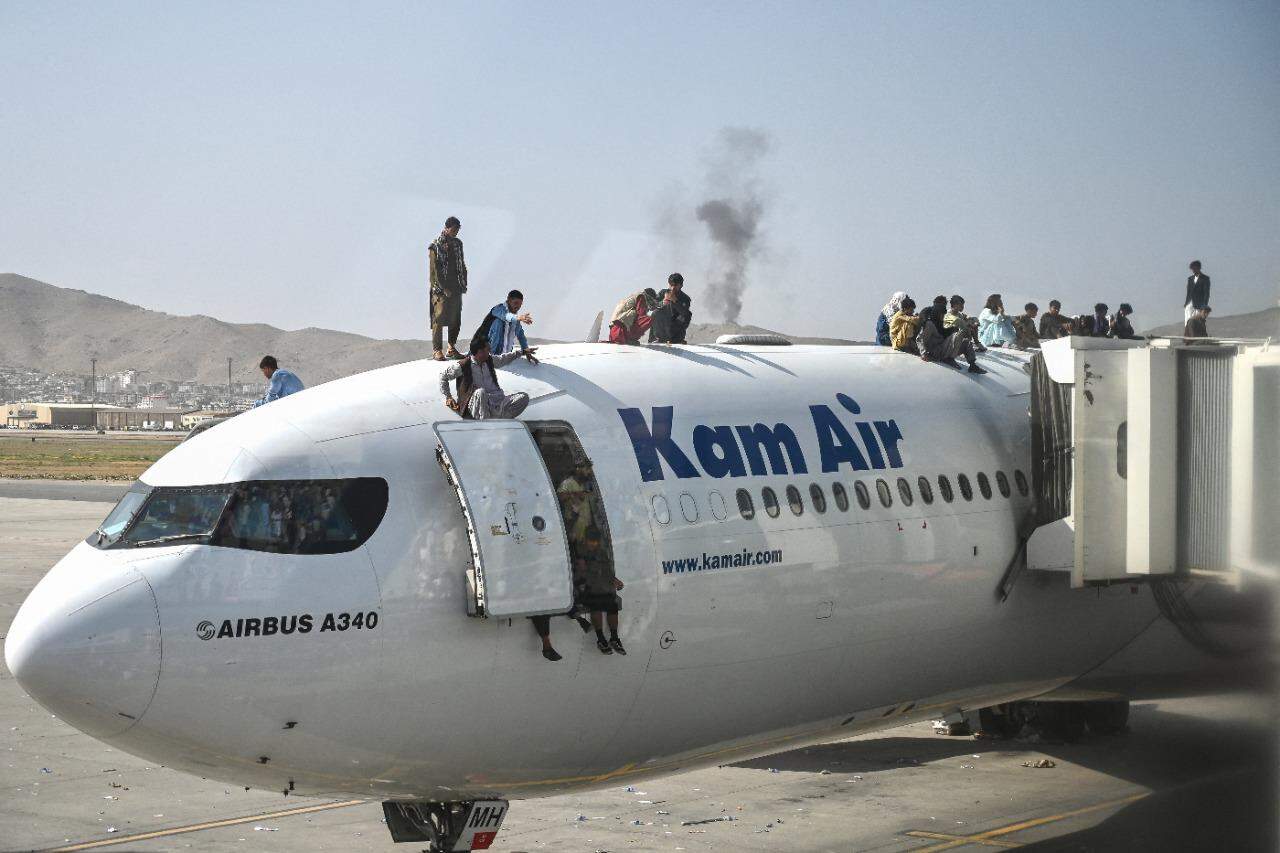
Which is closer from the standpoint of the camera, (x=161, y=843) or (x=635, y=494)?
(x=635, y=494)

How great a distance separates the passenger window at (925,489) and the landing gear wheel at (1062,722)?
27.9ft

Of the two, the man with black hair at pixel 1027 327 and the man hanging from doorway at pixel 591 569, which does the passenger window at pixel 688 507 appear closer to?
the man hanging from doorway at pixel 591 569

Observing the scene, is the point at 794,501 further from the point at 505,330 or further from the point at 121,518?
the point at 121,518

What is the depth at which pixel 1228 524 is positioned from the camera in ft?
48.8

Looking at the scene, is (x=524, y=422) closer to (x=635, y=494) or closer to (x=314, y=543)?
(x=635, y=494)

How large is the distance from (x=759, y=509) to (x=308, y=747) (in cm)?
482

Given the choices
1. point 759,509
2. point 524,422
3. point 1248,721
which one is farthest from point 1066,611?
point 524,422

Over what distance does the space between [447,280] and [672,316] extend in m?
2.54

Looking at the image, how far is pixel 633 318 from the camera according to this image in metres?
16.8

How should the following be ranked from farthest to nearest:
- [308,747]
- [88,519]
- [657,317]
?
[88,519]
[657,317]
[308,747]

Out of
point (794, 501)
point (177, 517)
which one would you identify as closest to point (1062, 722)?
point (794, 501)

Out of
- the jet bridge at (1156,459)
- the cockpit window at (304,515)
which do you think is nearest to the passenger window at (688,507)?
the cockpit window at (304,515)

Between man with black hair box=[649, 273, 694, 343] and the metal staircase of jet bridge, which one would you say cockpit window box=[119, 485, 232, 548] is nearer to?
man with black hair box=[649, 273, 694, 343]

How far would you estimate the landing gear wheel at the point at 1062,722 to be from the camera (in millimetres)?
23391
